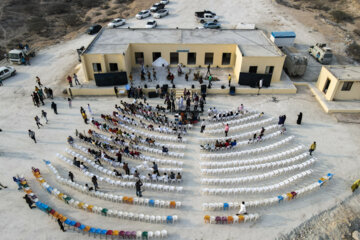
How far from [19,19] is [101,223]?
154 feet

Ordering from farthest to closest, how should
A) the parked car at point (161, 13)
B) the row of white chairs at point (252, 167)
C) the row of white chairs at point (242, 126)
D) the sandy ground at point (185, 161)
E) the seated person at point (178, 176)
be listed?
the parked car at point (161, 13) → the row of white chairs at point (242, 126) → the row of white chairs at point (252, 167) → the seated person at point (178, 176) → the sandy ground at point (185, 161)

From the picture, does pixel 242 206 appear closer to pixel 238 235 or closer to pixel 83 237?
pixel 238 235

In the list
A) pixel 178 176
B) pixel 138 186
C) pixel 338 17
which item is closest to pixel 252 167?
pixel 178 176

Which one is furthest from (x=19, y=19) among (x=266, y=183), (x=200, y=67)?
(x=266, y=183)

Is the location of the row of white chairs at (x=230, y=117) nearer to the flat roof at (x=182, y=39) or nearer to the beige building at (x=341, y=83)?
the flat roof at (x=182, y=39)

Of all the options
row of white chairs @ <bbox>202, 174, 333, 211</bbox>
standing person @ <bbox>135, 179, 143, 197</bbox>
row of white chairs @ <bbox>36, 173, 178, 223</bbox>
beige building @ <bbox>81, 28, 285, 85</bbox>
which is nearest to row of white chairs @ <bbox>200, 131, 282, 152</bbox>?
row of white chairs @ <bbox>202, 174, 333, 211</bbox>

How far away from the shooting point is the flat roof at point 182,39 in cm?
2820

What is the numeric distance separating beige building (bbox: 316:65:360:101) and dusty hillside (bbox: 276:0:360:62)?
1202 cm

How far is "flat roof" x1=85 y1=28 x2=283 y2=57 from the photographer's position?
2820cm

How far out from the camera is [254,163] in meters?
19.2

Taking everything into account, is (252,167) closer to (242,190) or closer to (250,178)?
(250,178)

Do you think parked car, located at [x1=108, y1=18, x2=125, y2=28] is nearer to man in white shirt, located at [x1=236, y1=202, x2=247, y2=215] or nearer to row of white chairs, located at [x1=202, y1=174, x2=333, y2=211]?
row of white chairs, located at [x1=202, y1=174, x2=333, y2=211]

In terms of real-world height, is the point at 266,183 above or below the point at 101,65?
below

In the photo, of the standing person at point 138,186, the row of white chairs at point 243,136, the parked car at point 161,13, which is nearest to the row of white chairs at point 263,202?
the standing person at point 138,186
